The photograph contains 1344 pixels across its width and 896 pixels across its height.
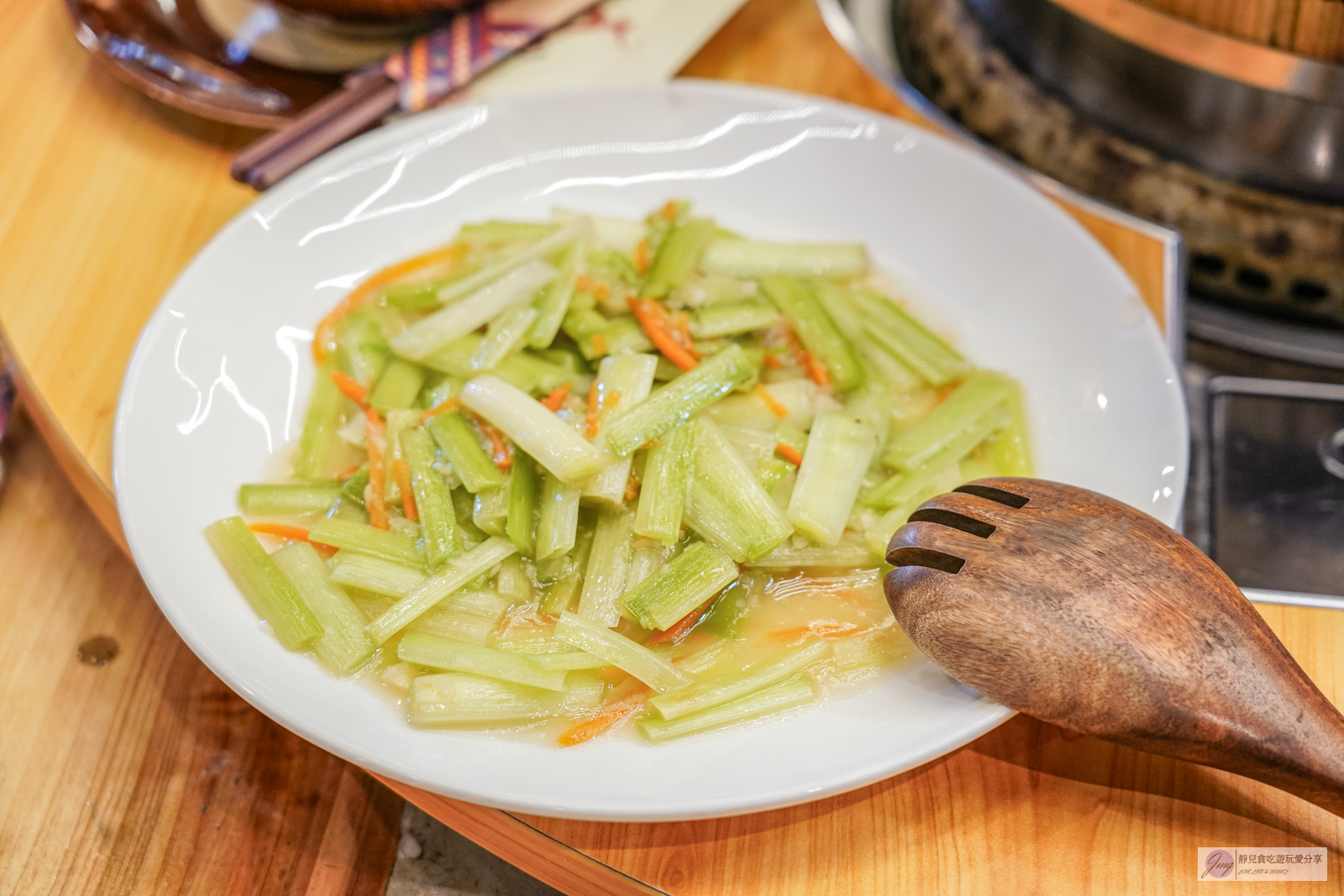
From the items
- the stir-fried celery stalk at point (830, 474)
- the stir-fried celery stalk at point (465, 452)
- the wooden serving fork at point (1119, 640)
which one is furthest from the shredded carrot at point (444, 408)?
the wooden serving fork at point (1119, 640)

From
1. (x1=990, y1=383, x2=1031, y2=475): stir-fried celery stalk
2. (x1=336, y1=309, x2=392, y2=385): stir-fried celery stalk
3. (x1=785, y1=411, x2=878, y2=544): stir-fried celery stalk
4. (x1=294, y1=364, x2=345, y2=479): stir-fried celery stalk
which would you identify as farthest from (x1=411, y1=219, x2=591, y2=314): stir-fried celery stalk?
(x1=990, y1=383, x2=1031, y2=475): stir-fried celery stalk

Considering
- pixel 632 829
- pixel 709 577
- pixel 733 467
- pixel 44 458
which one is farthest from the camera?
pixel 44 458

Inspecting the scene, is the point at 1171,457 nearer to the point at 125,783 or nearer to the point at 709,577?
the point at 709,577

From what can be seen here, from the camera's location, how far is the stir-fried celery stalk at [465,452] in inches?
56.4

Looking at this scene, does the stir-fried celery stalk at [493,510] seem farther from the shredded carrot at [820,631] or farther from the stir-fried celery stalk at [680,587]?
the shredded carrot at [820,631]

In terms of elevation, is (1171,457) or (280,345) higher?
(1171,457)

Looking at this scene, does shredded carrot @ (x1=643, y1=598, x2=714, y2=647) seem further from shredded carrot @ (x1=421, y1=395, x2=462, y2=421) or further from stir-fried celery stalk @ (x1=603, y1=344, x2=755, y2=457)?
shredded carrot @ (x1=421, y1=395, x2=462, y2=421)

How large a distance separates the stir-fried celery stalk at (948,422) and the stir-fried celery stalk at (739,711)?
425 millimetres

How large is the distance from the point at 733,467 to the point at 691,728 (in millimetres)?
400

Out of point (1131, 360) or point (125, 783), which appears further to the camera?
point (1131, 360)

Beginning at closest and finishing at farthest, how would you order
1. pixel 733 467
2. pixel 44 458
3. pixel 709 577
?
pixel 709 577 → pixel 733 467 → pixel 44 458

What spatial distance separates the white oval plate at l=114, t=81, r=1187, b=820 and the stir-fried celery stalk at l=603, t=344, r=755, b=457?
416 millimetres

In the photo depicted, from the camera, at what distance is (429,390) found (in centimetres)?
160

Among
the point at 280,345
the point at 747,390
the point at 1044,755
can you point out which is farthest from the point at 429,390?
the point at 1044,755
